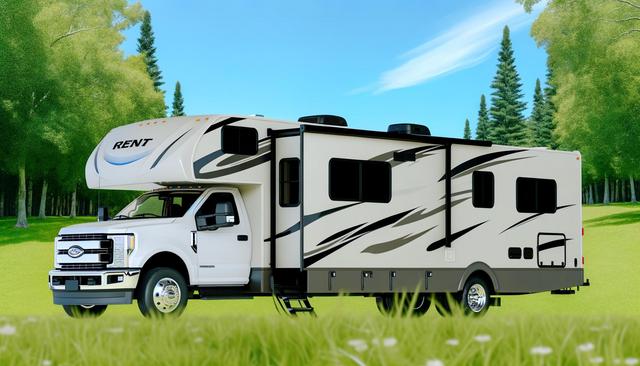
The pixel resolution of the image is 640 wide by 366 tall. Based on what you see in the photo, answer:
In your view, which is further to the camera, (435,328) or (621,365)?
(435,328)

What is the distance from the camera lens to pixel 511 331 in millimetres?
6336

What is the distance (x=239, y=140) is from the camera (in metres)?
14.2

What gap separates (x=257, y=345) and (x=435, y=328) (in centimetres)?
127

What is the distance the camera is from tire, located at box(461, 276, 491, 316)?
16219 mm

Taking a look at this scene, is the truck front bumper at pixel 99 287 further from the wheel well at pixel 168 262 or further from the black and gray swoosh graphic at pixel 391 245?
the black and gray swoosh graphic at pixel 391 245

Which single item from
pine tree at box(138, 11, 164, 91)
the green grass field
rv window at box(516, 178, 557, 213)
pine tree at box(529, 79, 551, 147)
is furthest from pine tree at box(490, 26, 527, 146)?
the green grass field

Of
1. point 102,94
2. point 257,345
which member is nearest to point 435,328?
point 257,345

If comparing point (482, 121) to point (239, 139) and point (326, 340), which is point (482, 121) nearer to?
point (239, 139)

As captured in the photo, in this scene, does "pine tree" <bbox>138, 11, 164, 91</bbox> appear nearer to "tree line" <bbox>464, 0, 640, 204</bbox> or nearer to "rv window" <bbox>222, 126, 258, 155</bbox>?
"tree line" <bbox>464, 0, 640, 204</bbox>

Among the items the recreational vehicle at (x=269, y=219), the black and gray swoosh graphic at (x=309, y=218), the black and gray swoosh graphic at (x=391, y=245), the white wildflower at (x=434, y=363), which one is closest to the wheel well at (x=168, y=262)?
the recreational vehicle at (x=269, y=219)

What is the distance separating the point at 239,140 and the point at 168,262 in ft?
7.38

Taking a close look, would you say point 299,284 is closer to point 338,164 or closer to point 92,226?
point 338,164

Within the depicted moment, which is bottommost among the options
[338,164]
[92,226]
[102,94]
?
[92,226]

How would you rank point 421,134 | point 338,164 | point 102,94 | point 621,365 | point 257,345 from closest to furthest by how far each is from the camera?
1. point 621,365
2. point 257,345
3. point 338,164
4. point 421,134
5. point 102,94
